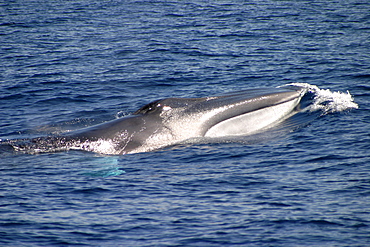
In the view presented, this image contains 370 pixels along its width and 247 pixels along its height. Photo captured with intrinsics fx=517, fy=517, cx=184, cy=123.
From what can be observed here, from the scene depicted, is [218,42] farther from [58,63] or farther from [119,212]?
[119,212]

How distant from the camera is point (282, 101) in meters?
17.9

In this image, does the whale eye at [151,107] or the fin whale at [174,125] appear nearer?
the fin whale at [174,125]

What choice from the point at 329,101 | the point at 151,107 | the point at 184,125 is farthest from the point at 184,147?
the point at 329,101

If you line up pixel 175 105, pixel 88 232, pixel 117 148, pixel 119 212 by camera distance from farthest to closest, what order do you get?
pixel 175 105 → pixel 117 148 → pixel 119 212 → pixel 88 232

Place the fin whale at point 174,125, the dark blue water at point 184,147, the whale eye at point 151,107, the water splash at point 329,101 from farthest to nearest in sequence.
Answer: the water splash at point 329,101
the whale eye at point 151,107
the fin whale at point 174,125
the dark blue water at point 184,147

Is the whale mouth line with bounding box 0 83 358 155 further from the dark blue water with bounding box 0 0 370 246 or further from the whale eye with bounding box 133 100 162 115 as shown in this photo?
the dark blue water with bounding box 0 0 370 246

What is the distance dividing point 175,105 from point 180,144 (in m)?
1.39

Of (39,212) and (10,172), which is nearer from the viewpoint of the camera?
(39,212)

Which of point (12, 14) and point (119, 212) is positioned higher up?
point (12, 14)

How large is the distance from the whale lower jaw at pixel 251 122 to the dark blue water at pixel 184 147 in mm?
794

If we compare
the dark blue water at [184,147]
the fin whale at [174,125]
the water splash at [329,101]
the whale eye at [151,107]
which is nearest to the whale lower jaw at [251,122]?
the fin whale at [174,125]

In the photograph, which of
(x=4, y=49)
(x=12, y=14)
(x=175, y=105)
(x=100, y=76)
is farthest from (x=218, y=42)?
(x=12, y=14)

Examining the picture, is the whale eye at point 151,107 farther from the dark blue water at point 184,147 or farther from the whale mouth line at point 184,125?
the dark blue water at point 184,147

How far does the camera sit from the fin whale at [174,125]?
15.8 metres
